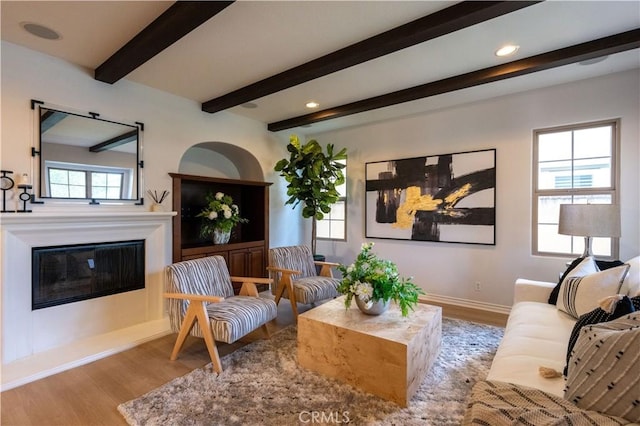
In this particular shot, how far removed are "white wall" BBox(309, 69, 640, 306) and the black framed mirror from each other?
3153mm

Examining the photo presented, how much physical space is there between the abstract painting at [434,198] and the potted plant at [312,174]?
0.61m

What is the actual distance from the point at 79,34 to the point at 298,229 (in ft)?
12.6

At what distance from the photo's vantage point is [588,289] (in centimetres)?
212

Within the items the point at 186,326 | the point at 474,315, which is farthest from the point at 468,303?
the point at 186,326

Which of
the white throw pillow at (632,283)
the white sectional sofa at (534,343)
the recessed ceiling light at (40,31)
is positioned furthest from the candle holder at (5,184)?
the white throw pillow at (632,283)

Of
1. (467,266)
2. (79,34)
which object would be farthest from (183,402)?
(467,266)

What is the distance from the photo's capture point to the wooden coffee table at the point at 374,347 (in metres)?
1.95

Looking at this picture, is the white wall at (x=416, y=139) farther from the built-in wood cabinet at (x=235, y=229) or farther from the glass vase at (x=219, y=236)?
the glass vase at (x=219, y=236)

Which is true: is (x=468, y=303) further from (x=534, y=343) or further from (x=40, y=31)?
(x=40, y=31)

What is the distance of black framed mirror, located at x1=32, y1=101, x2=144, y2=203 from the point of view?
2.66 m

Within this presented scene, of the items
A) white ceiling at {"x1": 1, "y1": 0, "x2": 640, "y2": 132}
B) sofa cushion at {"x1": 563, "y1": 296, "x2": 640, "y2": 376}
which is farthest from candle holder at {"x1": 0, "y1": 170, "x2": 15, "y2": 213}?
sofa cushion at {"x1": 563, "y1": 296, "x2": 640, "y2": 376}

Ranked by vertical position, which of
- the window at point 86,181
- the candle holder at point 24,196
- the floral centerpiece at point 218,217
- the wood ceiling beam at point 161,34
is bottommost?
the floral centerpiece at point 218,217

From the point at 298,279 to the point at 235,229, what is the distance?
1736 millimetres

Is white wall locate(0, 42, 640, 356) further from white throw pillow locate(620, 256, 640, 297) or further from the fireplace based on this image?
white throw pillow locate(620, 256, 640, 297)
